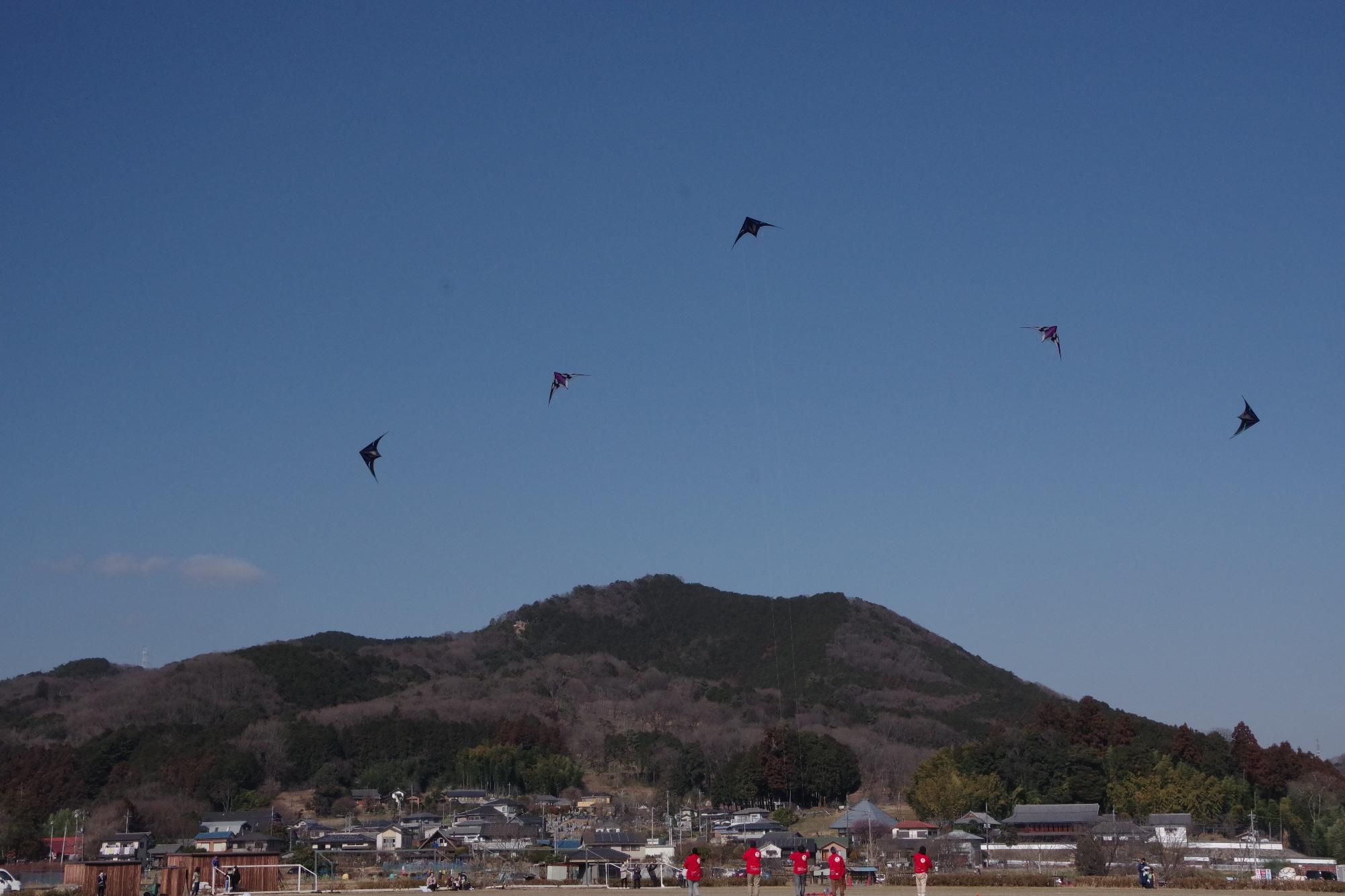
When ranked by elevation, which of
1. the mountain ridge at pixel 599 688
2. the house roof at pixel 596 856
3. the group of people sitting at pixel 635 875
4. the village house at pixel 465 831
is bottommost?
the village house at pixel 465 831

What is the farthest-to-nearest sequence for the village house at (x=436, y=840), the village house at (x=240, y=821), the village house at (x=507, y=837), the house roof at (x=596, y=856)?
the village house at (x=240, y=821) → the village house at (x=436, y=840) → the village house at (x=507, y=837) → the house roof at (x=596, y=856)

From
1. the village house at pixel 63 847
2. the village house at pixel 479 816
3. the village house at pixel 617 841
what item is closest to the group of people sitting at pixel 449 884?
the village house at pixel 617 841

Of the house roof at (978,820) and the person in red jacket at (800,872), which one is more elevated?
the person in red jacket at (800,872)

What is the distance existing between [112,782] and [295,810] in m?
13.0

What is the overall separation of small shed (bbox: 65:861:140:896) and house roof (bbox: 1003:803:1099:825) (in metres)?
41.7

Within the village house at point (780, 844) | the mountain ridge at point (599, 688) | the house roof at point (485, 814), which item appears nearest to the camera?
the village house at point (780, 844)

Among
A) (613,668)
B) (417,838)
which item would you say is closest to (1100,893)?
(417,838)

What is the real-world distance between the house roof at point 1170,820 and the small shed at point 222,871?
3905 centimetres

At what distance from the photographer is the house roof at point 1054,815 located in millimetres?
59062

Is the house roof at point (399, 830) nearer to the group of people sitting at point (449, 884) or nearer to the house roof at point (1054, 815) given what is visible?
the group of people sitting at point (449, 884)

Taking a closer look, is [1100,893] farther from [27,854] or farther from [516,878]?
[27,854]

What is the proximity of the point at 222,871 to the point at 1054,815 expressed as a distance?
41.6 m

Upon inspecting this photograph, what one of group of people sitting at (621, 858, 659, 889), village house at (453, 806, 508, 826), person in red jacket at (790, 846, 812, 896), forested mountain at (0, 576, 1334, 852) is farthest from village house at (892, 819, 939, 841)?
person in red jacket at (790, 846, 812, 896)

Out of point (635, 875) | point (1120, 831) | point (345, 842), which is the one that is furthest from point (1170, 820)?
point (635, 875)
